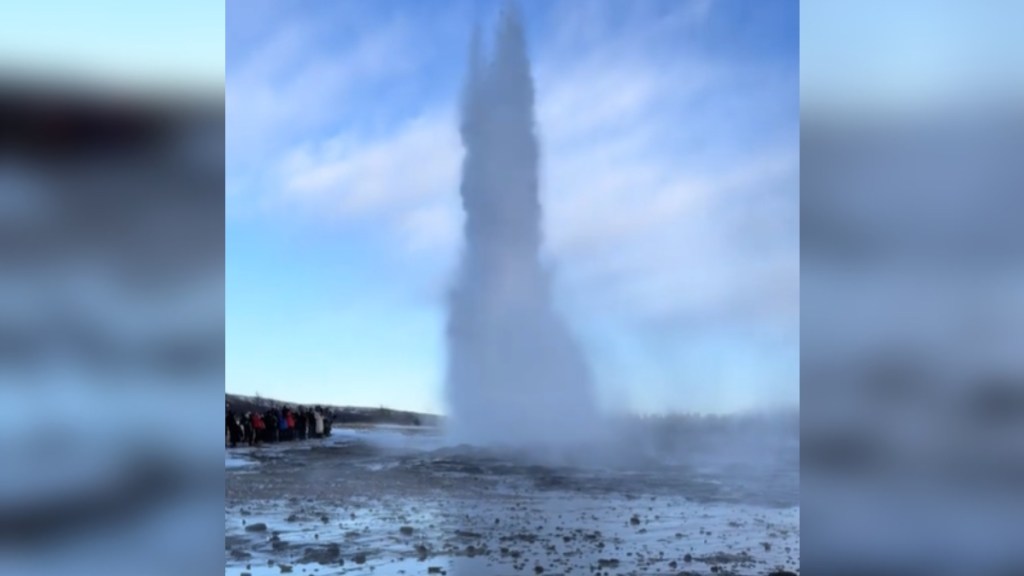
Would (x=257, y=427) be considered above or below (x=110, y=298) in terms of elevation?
below

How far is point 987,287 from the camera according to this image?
1.26 metres

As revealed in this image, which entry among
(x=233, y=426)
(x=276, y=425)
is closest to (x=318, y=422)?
(x=276, y=425)

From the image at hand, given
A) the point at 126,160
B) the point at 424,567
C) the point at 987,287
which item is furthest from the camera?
the point at 424,567

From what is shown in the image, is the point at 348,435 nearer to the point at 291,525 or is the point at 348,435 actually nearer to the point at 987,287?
the point at 291,525

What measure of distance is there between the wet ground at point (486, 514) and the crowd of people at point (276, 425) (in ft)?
0.19

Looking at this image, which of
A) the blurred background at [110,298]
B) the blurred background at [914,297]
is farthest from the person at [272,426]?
the blurred background at [914,297]

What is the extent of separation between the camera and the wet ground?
330 centimetres

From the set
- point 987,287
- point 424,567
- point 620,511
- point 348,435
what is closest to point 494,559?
point 424,567

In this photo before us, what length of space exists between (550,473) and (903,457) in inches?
87.6

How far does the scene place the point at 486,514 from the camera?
11.1 ft

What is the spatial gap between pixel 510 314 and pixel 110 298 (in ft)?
7.04

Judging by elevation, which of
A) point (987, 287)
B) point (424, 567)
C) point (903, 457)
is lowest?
point (424, 567)

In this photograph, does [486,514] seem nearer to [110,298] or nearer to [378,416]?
[378,416]

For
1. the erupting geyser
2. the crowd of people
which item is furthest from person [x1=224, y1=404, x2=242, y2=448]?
the erupting geyser
